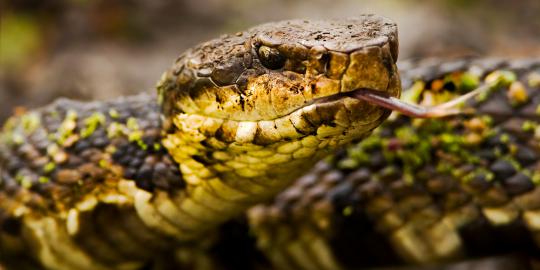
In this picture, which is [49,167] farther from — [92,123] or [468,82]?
[468,82]

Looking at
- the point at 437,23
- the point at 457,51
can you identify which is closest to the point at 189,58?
the point at 457,51

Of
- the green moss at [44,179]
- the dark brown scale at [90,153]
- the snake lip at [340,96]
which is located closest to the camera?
the snake lip at [340,96]

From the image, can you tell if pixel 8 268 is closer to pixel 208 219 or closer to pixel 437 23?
pixel 208 219

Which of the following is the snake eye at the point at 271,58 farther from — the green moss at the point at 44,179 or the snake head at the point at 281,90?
the green moss at the point at 44,179

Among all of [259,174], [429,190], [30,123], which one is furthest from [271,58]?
[30,123]

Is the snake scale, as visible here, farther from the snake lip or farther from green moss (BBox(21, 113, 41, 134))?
the snake lip

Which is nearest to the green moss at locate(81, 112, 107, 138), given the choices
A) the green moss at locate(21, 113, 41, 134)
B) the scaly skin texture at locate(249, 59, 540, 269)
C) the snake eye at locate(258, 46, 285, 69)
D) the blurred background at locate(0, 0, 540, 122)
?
the green moss at locate(21, 113, 41, 134)

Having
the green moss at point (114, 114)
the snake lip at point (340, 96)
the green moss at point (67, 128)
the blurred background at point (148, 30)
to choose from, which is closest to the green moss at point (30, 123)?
the green moss at point (67, 128)
